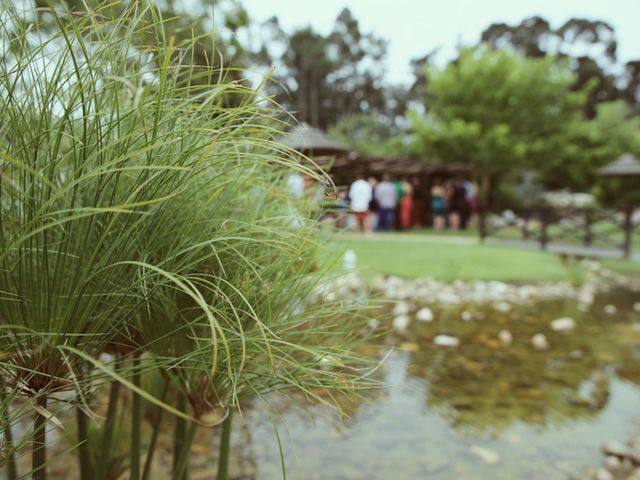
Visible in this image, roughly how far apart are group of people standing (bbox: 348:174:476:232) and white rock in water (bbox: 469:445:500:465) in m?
12.2

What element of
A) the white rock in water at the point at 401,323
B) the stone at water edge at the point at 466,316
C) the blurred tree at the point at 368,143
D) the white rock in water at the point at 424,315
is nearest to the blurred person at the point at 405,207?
the blurred tree at the point at 368,143

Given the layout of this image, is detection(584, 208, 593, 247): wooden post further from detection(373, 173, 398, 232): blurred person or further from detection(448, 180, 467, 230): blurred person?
detection(448, 180, 467, 230): blurred person

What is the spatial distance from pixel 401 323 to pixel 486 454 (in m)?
2.26

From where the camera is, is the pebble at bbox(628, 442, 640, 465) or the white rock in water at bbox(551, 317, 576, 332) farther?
the white rock in water at bbox(551, 317, 576, 332)

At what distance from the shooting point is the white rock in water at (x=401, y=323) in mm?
4801

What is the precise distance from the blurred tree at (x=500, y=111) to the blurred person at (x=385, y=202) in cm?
731

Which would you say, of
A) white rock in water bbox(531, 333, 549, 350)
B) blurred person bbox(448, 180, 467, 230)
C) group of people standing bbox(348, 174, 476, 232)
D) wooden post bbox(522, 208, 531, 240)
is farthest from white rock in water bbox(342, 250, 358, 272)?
blurred person bbox(448, 180, 467, 230)

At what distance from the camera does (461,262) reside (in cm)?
894

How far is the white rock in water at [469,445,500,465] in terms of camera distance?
2.58m

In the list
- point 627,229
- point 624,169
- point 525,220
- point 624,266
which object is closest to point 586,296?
point 624,266

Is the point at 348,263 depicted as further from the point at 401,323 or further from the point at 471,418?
the point at 401,323

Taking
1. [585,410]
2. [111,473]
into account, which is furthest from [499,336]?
[111,473]

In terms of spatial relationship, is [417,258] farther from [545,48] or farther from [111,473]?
[545,48]

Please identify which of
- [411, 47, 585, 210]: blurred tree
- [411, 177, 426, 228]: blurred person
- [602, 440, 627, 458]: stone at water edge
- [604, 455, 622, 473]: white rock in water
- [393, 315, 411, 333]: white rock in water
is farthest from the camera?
[411, 47, 585, 210]: blurred tree
